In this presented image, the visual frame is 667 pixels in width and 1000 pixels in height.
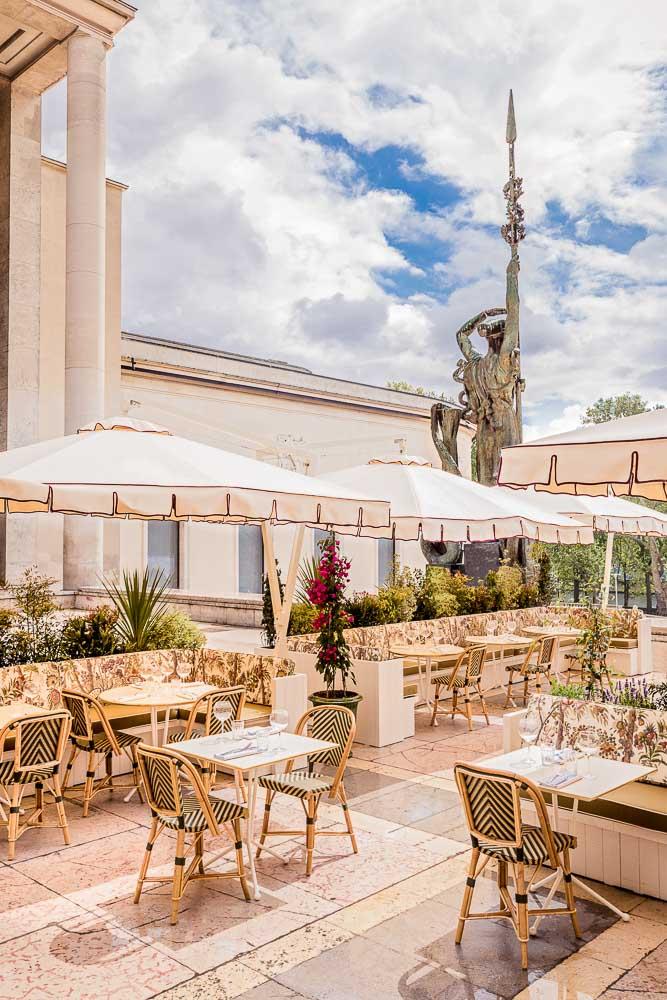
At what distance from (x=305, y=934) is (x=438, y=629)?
7774 millimetres

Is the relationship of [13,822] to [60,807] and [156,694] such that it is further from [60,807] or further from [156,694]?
[156,694]

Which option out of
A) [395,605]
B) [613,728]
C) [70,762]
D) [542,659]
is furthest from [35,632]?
[542,659]

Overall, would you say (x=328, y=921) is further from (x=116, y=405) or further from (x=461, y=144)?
(x=461, y=144)

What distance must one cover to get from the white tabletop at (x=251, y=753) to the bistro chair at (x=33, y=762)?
1.19 m

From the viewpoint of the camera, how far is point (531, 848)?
15.6 ft

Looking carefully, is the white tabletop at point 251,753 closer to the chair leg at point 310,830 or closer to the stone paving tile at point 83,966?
the chair leg at point 310,830

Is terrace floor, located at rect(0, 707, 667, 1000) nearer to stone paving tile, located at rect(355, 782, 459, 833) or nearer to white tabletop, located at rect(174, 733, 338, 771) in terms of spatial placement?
stone paving tile, located at rect(355, 782, 459, 833)

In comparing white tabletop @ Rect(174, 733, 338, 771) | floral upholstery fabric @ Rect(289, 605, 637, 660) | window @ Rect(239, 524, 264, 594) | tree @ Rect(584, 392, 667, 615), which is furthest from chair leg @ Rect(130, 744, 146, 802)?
tree @ Rect(584, 392, 667, 615)

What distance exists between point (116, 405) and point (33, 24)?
7650 mm

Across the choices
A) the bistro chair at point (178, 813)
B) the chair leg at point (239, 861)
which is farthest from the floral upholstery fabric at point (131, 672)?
the chair leg at point (239, 861)

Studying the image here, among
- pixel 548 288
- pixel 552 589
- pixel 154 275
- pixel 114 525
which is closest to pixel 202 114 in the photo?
pixel 114 525

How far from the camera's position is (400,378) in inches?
2820

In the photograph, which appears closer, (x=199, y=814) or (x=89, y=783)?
(x=199, y=814)

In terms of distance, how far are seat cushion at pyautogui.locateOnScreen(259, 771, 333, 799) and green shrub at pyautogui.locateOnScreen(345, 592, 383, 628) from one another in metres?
5.15
